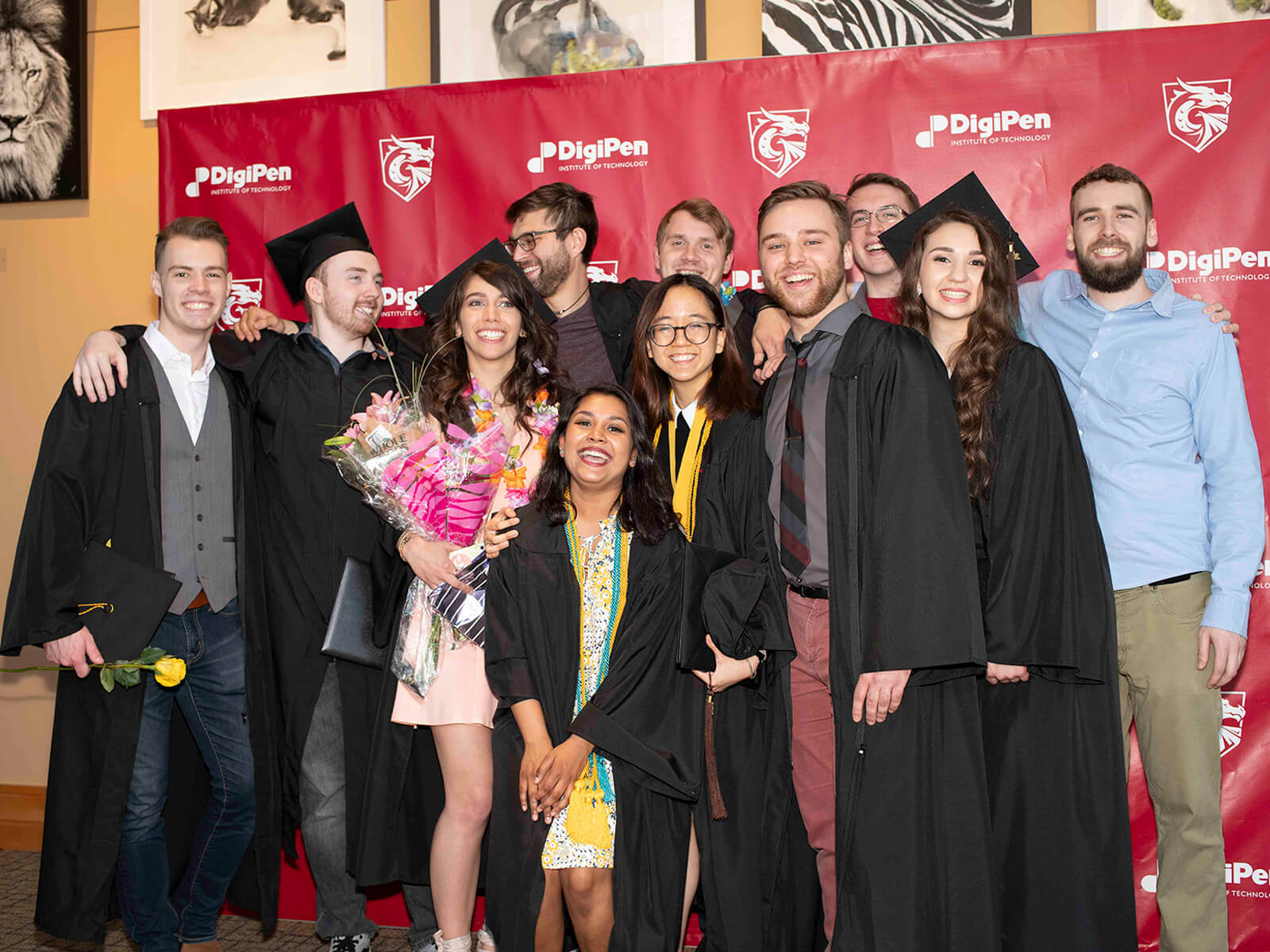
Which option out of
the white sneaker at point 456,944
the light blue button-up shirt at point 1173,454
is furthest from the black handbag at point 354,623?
the light blue button-up shirt at point 1173,454

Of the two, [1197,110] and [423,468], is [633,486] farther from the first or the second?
[1197,110]

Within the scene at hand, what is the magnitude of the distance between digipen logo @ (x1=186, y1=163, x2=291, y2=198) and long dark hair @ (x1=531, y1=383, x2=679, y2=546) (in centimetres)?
213

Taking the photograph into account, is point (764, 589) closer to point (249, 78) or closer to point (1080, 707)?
point (1080, 707)

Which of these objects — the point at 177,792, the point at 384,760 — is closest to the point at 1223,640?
the point at 384,760

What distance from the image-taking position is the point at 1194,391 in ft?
10.1

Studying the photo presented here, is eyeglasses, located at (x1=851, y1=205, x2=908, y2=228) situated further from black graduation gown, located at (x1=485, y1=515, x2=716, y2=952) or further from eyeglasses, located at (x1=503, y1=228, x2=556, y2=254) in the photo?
black graduation gown, located at (x1=485, y1=515, x2=716, y2=952)

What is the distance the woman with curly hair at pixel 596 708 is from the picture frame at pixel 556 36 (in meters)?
2.11

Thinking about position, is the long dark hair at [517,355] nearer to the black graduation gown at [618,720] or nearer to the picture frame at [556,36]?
the black graduation gown at [618,720]

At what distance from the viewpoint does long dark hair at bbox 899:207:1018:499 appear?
276cm

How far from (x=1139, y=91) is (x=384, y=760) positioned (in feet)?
11.4

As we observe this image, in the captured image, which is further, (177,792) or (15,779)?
(15,779)

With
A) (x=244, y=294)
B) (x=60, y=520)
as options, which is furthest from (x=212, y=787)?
(x=244, y=294)

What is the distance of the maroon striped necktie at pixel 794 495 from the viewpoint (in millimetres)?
2857

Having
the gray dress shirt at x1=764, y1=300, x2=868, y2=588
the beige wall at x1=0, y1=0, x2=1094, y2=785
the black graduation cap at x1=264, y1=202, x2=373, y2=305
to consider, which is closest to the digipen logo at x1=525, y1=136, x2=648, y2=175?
the black graduation cap at x1=264, y1=202, x2=373, y2=305
